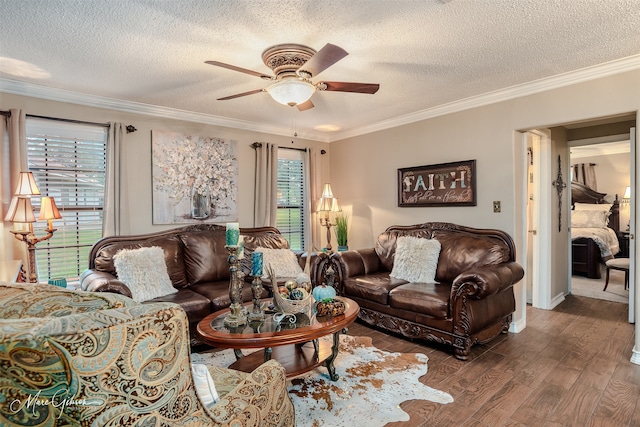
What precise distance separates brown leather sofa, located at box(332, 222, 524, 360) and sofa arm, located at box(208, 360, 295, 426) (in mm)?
2009

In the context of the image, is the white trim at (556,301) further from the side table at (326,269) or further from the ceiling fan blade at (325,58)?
the ceiling fan blade at (325,58)

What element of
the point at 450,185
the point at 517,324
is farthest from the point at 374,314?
the point at 450,185

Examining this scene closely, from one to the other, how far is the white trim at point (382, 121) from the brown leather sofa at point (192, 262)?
141cm

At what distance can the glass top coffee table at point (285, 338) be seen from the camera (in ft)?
6.86

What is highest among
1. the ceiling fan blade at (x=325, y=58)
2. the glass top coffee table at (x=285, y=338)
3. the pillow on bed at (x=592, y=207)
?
the ceiling fan blade at (x=325, y=58)

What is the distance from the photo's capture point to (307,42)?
2.46m

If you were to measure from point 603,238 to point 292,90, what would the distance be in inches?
245

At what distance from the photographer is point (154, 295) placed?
10.4 feet

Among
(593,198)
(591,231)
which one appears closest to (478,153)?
(591,231)

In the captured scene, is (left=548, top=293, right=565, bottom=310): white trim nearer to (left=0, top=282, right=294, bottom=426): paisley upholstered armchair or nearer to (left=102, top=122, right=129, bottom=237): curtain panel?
(left=0, top=282, right=294, bottom=426): paisley upholstered armchair

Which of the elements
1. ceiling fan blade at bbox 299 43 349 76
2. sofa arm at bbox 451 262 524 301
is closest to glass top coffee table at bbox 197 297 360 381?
sofa arm at bbox 451 262 524 301

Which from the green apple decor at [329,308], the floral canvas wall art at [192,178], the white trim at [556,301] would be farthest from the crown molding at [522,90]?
the green apple decor at [329,308]

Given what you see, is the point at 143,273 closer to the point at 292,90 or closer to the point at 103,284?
the point at 103,284

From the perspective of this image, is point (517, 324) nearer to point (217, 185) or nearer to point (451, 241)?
point (451, 241)
